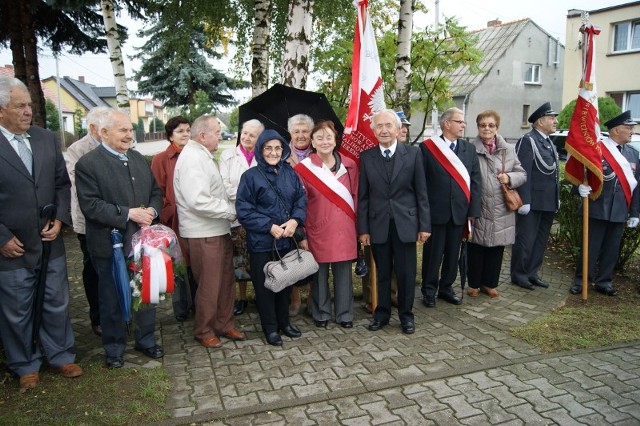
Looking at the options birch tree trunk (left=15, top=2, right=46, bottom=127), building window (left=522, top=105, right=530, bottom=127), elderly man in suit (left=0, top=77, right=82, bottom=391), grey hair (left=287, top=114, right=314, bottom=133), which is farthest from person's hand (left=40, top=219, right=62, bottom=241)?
building window (left=522, top=105, right=530, bottom=127)

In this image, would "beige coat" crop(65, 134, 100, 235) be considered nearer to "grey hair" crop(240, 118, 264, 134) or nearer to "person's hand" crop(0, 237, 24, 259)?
"person's hand" crop(0, 237, 24, 259)

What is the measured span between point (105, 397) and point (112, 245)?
3.64ft

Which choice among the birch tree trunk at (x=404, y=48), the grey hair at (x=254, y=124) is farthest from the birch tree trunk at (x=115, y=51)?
the grey hair at (x=254, y=124)

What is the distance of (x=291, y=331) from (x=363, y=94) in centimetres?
251

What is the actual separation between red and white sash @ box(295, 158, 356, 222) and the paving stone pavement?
124 centimetres

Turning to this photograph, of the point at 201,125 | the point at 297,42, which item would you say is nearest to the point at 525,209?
the point at 297,42

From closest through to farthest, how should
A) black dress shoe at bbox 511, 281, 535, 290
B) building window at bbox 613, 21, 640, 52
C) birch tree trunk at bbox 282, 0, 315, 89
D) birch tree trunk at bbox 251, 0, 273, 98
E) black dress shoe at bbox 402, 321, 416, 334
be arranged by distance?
black dress shoe at bbox 402, 321, 416, 334
black dress shoe at bbox 511, 281, 535, 290
birch tree trunk at bbox 282, 0, 315, 89
birch tree trunk at bbox 251, 0, 273, 98
building window at bbox 613, 21, 640, 52

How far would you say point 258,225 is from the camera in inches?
166

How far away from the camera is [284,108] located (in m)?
5.32

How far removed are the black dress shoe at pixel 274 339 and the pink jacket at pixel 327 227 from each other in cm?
77

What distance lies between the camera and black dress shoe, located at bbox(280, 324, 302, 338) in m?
4.64

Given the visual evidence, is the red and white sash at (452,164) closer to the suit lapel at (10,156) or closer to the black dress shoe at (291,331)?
the black dress shoe at (291,331)

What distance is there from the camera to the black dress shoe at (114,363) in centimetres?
402

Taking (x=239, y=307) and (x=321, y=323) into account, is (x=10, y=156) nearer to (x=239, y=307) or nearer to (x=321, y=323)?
(x=239, y=307)
